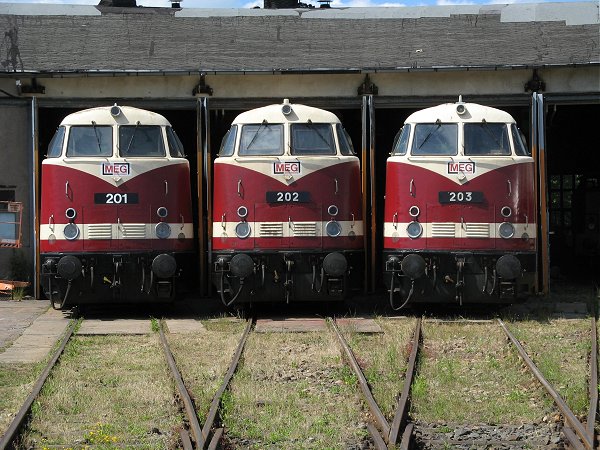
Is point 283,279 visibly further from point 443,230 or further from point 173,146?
point 173,146

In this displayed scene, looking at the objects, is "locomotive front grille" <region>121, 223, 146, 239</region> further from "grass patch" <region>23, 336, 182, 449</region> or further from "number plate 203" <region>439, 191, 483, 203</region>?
"number plate 203" <region>439, 191, 483, 203</region>

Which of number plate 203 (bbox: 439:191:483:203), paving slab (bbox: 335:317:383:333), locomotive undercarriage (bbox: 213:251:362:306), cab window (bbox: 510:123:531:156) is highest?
cab window (bbox: 510:123:531:156)

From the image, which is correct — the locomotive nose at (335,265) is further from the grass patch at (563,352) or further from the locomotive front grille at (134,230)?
the locomotive front grille at (134,230)

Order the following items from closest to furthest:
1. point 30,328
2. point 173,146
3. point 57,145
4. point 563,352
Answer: point 563,352, point 30,328, point 57,145, point 173,146

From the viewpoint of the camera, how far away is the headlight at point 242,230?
14211 mm

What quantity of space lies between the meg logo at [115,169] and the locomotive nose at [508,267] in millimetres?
5532

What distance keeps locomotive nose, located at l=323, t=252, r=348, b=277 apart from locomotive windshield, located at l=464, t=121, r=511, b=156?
2370mm

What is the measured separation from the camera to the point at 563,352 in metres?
11.2

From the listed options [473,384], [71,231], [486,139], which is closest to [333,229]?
[486,139]

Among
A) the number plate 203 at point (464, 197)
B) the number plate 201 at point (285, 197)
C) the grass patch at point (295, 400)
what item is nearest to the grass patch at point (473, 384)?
the grass patch at point (295, 400)

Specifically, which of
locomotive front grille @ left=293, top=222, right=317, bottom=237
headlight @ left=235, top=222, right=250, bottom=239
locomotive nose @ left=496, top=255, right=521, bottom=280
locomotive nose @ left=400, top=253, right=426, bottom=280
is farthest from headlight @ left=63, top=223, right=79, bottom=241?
locomotive nose @ left=496, top=255, right=521, bottom=280

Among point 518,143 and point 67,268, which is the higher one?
point 518,143

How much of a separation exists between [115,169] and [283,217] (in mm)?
2592

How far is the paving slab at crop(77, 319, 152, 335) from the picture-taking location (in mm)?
13336
